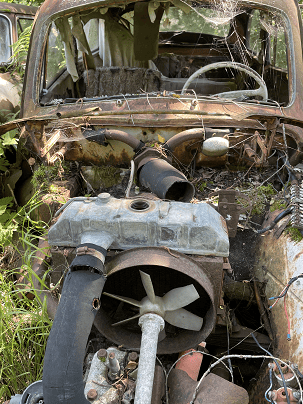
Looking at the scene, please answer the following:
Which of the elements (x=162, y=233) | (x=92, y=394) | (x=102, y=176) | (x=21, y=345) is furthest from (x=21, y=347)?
(x=102, y=176)

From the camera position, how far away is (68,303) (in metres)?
1.42

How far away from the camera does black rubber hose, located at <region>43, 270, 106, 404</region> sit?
48.7 inches

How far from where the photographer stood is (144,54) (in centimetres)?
433

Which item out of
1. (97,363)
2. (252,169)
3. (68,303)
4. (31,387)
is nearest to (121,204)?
(68,303)

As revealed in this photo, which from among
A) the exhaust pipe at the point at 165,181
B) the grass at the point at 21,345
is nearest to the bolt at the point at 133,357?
the grass at the point at 21,345

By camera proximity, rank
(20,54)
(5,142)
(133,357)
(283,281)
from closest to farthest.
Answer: (133,357) < (283,281) < (5,142) < (20,54)

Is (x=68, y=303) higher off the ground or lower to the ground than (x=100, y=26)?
lower

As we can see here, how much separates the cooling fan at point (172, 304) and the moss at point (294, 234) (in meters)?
0.68

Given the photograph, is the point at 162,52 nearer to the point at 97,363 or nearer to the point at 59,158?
the point at 59,158

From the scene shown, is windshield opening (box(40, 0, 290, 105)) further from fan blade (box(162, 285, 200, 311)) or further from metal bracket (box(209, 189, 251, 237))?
fan blade (box(162, 285, 200, 311))

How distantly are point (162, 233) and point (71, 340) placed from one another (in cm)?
60

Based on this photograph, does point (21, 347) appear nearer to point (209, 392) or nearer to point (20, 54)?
point (209, 392)

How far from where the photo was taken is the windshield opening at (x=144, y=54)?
130 inches

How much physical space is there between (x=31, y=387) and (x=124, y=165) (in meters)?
1.78
